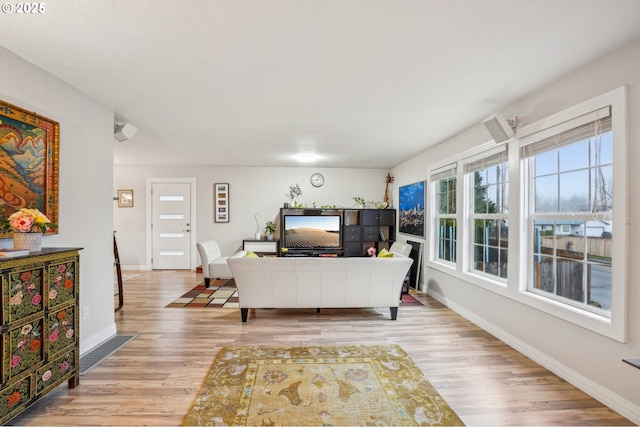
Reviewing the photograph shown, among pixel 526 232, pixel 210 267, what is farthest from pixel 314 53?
pixel 210 267

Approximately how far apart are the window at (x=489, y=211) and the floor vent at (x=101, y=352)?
401 cm

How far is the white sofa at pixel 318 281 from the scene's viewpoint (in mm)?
3348

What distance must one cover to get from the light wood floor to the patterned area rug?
200 mm

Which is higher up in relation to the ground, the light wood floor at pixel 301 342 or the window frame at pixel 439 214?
the window frame at pixel 439 214

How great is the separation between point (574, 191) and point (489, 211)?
1.08 meters

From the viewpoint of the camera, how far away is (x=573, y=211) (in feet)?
7.55

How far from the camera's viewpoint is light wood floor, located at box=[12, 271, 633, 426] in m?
1.84

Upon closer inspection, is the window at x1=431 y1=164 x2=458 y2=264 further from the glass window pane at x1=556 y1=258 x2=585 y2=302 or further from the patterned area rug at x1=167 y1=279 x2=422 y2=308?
the glass window pane at x1=556 y1=258 x2=585 y2=302

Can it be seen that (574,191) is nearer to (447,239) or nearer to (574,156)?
(574,156)

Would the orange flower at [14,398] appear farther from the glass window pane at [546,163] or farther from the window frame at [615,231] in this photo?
the glass window pane at [546,163]

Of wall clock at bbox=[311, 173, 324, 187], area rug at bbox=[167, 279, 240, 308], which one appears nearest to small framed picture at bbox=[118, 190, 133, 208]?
area rug at bbox=[167, 279, 240, 308]

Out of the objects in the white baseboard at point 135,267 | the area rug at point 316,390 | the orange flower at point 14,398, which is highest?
the orange flower at point 14,398

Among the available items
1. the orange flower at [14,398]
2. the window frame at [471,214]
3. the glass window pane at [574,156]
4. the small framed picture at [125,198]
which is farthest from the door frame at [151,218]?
the glass window pane at [574,156]

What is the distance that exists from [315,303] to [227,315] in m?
1.16
